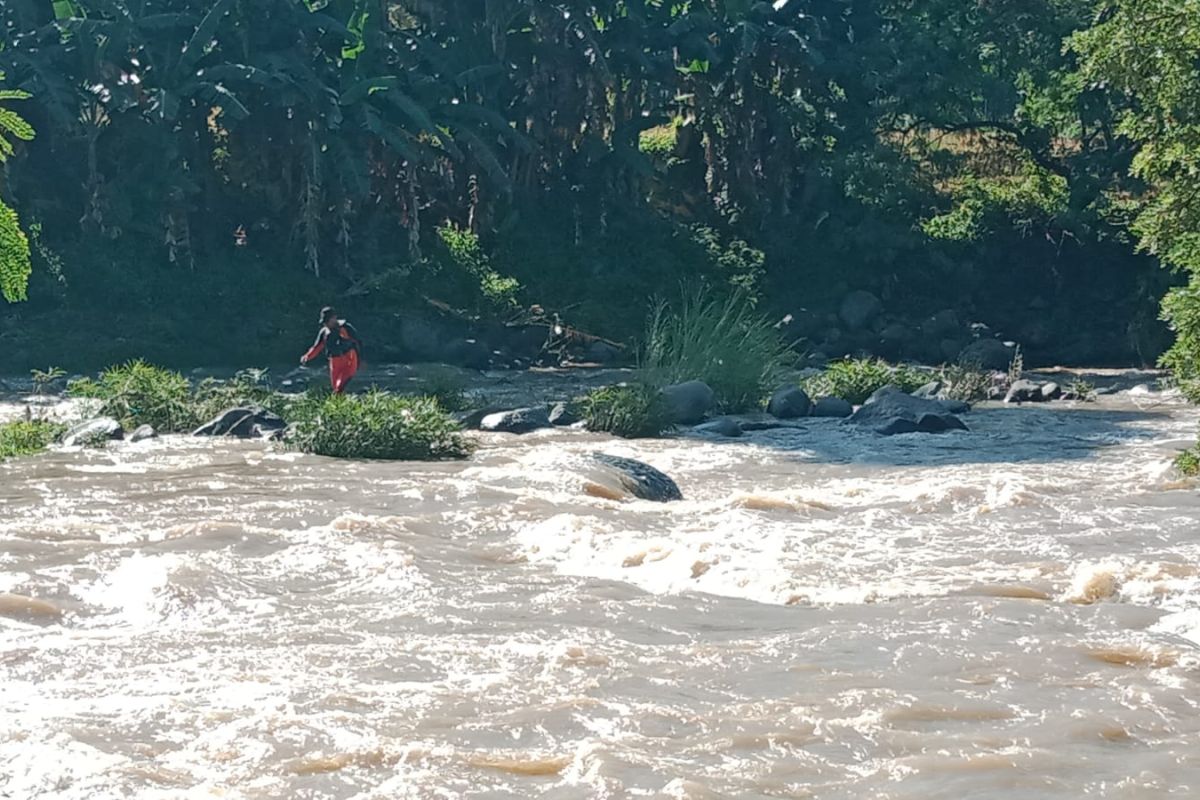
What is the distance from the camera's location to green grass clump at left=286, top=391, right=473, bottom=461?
14.8m

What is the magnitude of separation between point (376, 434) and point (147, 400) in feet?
11.5

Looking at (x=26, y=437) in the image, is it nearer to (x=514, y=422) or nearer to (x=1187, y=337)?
(x=514, y=422)

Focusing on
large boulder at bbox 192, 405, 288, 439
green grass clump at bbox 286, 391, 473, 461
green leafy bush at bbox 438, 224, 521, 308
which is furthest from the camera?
green leafy bush at bbox 438, 224, 521, 308

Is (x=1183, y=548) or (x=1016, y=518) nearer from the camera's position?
(x=1183, y=548)

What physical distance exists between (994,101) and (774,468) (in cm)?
1604

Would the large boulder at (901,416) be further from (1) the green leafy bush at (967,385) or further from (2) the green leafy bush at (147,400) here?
(2) the green leafy bush at (147,400)

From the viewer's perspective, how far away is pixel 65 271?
2483 centimetres

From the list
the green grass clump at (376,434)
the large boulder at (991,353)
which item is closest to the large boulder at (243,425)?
the green grass clump at (376,434)

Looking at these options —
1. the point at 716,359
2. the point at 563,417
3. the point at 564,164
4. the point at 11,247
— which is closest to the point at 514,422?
the point at 563,417

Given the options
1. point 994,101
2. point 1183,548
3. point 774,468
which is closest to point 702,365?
point 774,468

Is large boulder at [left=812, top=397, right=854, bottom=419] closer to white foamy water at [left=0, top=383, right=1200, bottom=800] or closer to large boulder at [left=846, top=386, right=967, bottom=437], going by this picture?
large boulder at [left=846, top=386, right=967, bottom=437]

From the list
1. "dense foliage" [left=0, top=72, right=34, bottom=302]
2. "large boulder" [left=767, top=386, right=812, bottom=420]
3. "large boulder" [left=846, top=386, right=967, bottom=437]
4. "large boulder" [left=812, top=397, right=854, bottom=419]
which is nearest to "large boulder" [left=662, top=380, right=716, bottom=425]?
"large boulder" [left=767, top=386, right=812, bottom=420]

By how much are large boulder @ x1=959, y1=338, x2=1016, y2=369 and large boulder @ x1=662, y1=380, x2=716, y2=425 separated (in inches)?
311

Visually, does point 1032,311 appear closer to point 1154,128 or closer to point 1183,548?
point 1154,128
